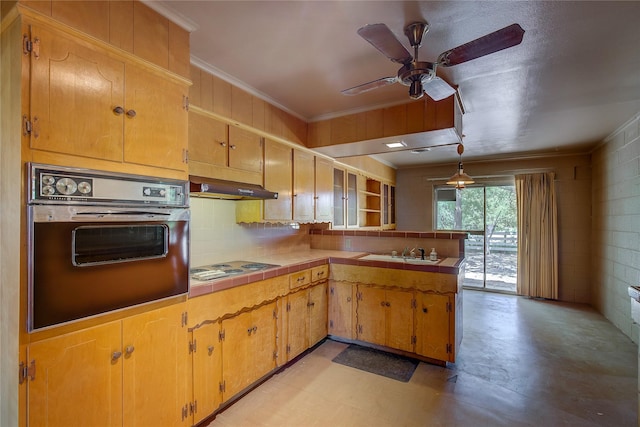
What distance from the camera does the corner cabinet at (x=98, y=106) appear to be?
4.12ft

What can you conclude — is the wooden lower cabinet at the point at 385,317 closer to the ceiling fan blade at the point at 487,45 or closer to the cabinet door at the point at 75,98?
the ceiling fan blade at the point at 487,45

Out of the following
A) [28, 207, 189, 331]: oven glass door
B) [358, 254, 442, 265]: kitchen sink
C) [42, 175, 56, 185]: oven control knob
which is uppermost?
[42, 175, 56, 185]: oven control knob

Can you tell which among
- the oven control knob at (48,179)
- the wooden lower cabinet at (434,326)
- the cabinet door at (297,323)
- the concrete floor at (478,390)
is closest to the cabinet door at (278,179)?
the cabinet door at (297,323)

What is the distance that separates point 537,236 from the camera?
5.26 meters

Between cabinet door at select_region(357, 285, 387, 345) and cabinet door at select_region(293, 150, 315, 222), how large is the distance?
3.33ft

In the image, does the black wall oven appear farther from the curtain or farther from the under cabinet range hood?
the curtain

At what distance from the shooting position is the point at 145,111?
1623 mm

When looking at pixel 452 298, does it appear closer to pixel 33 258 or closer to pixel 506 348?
pixel 506 348

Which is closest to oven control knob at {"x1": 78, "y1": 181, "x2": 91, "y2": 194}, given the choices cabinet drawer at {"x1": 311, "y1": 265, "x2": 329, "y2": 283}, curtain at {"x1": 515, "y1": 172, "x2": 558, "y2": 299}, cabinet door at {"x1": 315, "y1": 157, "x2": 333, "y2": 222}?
cabinet drawer at {"x1": 311, "y1": 265, "x2": 329, "y2": 283}

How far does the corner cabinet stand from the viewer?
126 cm

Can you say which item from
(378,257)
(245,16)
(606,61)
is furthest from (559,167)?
(245,16)

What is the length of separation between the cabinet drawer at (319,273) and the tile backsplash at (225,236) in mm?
639

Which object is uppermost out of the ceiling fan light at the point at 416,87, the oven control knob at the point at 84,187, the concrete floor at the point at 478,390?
the ceiling fan light at the point at 416,87

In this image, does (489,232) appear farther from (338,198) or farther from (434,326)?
(434,326)
